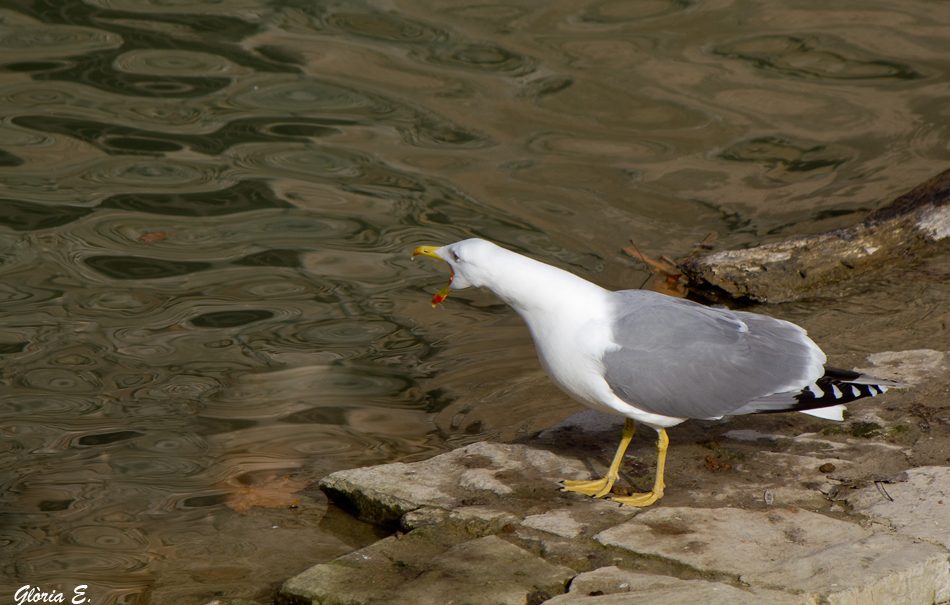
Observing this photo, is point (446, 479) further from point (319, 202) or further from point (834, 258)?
point (319, 202)

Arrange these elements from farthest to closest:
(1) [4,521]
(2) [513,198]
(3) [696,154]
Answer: (3) [696,154] < (2) [513,198] < (1) [4,521]

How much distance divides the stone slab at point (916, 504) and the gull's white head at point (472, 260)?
1613mm

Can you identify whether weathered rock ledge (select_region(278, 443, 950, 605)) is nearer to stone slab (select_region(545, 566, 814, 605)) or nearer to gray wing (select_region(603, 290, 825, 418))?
stone slab (select_region(545, 566, 814, 605))

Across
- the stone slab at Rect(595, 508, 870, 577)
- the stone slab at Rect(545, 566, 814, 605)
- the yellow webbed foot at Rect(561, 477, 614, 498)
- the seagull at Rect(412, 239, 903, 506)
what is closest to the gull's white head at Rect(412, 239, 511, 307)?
the seagull at Rect(412, 239, 903, 506)

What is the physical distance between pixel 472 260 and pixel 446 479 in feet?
2.98

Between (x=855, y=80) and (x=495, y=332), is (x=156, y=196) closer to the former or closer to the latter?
(x=495, y=332)

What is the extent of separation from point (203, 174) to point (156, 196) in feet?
1.63

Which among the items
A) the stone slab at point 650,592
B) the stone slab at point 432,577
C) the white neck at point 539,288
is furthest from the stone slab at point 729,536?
the white neck at point 539,288

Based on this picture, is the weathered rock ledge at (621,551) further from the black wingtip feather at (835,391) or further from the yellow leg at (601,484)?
the black wingtip feather at (835,391)

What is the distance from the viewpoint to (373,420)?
16.5 ft

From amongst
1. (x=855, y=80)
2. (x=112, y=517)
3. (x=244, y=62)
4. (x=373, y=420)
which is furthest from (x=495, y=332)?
(x=855, y=80)

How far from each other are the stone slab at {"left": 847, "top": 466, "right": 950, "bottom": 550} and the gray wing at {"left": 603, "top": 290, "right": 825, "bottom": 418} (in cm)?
48

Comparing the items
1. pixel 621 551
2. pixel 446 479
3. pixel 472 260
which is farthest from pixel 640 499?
pixel 472 260

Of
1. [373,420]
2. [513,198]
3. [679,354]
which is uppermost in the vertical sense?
[679,354]
